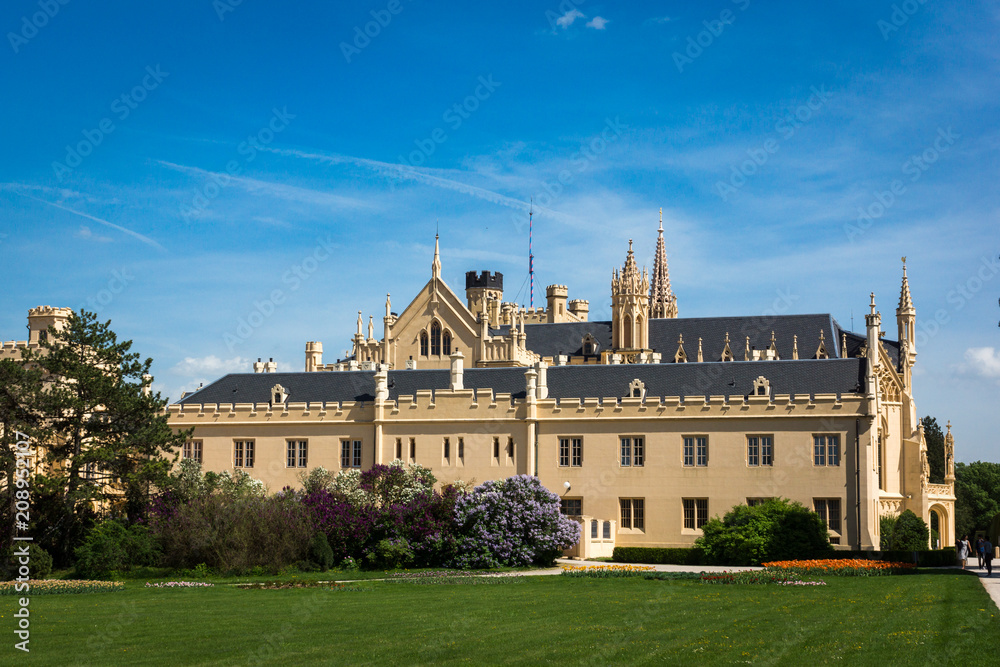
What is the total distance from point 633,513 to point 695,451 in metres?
4.24

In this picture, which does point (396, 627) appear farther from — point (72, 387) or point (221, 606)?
point (72, 387)

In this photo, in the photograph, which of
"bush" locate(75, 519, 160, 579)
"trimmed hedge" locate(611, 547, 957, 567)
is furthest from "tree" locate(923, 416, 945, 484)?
"bush" locate(75, 519, 160, 579)

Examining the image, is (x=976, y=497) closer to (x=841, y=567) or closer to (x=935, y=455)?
(x=935, y=455)

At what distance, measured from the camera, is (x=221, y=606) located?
93.8 ft

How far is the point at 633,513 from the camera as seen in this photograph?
176ft

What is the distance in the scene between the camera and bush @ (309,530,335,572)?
43.7m

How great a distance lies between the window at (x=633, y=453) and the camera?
54094mm

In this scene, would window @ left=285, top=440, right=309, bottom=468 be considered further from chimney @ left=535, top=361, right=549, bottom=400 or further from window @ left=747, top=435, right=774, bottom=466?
window @ left=747, top=435, right=774, bottom=466

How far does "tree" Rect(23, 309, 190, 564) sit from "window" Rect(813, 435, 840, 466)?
95.8 feet

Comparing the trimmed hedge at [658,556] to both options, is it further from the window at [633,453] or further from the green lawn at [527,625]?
the green lawn at [527,625]

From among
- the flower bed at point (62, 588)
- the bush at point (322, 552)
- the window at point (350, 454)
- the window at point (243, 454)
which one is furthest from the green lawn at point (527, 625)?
the window at point (243, 454)

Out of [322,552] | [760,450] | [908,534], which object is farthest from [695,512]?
[322,552]

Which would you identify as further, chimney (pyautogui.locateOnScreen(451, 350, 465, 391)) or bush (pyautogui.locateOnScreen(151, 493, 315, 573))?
chimney (pyautogui.locateOnScreen(451, 350, 465, 391))

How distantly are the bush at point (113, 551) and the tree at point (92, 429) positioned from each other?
5.56 ft
